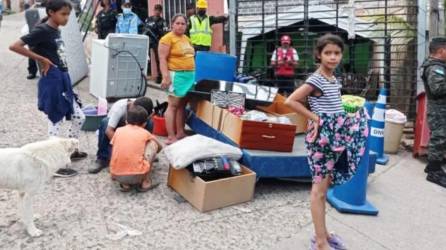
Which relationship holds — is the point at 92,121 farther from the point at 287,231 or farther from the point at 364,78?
the point at 364,78

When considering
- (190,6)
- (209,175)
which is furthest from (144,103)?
(190,6)

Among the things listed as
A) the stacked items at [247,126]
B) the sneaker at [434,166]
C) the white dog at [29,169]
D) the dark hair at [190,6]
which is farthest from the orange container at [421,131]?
the dark hair at [190,6]

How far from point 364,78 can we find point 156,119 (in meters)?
3.63

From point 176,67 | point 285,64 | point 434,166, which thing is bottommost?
point 434,166

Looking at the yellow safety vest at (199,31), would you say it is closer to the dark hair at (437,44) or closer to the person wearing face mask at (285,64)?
the person wearing face mask at (285,64)

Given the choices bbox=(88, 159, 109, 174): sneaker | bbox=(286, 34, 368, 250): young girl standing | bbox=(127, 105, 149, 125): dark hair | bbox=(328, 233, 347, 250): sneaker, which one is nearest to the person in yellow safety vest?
bbox=(88, 159, 109, 174): sneaker

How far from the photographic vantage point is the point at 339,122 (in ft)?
10.5

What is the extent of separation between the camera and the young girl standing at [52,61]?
4293 millimetres

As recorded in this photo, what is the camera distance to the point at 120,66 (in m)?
7.79

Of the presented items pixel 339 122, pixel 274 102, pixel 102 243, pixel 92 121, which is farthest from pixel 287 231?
pixel 92 121

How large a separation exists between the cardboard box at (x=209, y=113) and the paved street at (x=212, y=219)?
71 centimetres

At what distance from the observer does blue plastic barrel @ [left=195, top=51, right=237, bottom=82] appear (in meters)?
6.01

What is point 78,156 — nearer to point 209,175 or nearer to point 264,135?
point 209,175

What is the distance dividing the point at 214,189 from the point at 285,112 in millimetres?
2002
